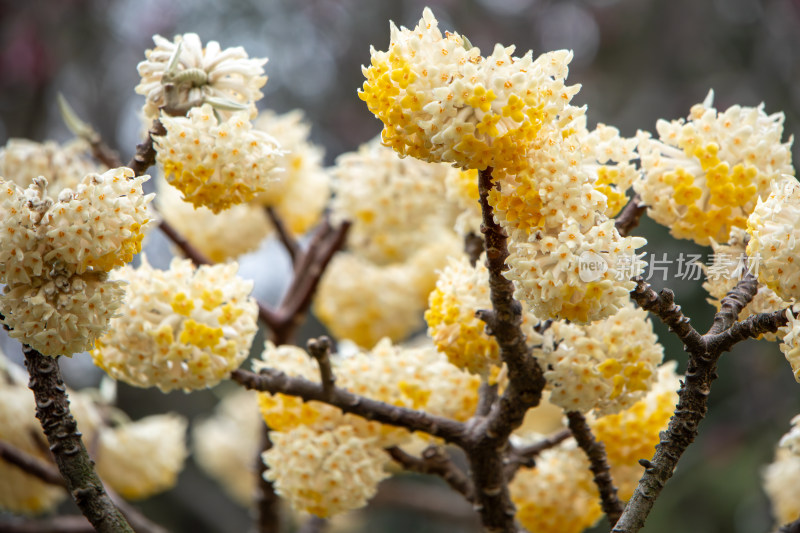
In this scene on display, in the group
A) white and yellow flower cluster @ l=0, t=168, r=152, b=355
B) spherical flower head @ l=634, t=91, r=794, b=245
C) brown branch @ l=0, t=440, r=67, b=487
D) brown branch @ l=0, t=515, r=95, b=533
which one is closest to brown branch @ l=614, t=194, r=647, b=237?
spherical flower head @ l=634, t=91, r=794, b=245

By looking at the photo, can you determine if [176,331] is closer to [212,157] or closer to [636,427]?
[212,157]

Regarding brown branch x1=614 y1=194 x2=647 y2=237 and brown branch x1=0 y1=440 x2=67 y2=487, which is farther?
brown branch x1=0 y1=440 x2=67 y2=487

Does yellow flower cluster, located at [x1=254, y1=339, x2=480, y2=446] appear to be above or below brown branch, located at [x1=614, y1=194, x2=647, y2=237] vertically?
below

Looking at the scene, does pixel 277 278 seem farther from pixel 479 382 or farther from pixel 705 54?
pixel 479 382

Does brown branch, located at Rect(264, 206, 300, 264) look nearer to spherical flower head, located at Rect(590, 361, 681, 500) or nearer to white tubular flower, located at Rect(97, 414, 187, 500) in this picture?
white tubular flower, located at Rect(97, 414, 187, 500)

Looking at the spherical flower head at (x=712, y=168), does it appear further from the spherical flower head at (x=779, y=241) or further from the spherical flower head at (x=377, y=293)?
the spherical flower head at (x=377, y=293)

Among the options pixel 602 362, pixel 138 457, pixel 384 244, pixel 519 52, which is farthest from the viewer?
pixel 519 52

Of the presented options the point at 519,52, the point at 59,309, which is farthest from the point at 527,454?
the point at 519,52
